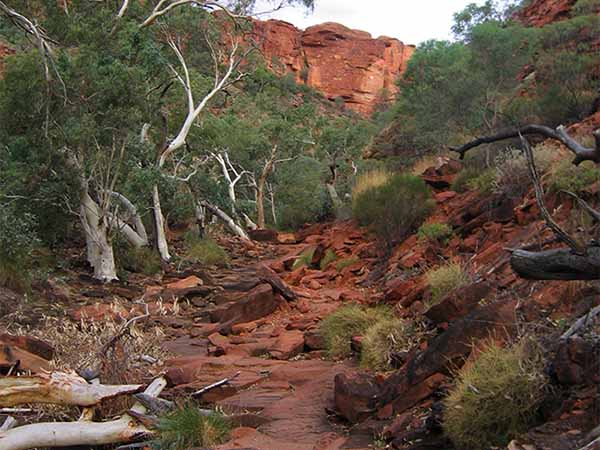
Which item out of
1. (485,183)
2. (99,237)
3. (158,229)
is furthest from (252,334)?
(158,229)

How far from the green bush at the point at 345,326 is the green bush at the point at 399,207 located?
472cm

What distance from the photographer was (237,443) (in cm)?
461

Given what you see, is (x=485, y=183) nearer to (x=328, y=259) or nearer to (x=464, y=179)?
(x=464, y=179)

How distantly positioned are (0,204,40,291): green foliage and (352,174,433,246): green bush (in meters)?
6.37

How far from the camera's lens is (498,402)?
3787 mm

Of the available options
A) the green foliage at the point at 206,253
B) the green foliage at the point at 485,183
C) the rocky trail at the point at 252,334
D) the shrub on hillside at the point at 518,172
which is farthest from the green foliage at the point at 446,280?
the green foliage at the point at 206,253

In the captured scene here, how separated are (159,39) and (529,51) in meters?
10.1

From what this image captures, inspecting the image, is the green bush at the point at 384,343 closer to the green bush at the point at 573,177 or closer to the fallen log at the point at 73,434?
the fallen log at the point at 73,434

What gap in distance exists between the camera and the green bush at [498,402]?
3693mm

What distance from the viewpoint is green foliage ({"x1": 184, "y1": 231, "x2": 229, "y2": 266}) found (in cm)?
1791

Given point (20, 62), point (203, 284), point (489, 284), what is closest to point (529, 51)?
point (203, 284)

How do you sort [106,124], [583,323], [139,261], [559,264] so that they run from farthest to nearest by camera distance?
[139,261]
[106,124]
[583,323]
[559,264]

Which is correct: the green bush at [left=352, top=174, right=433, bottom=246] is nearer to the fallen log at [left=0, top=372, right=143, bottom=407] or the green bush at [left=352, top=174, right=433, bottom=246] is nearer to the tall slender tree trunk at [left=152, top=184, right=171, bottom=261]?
the tall slender tree trunk at [left=152, top=184, right=171, bottom=261]

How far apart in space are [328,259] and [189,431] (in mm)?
9794
